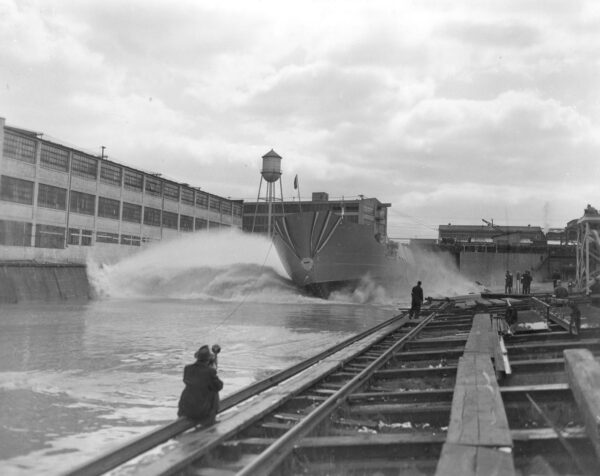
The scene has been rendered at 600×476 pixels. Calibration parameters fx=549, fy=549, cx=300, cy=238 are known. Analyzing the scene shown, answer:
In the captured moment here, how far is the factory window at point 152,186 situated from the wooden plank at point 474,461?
51218 mm

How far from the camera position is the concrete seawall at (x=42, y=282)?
27047 millimetres

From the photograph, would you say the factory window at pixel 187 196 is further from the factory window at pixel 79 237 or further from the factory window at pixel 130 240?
the factory window at pixel 79 237

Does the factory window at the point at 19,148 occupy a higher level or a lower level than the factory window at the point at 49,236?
higher

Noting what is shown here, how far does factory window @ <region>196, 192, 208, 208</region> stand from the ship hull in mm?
27422

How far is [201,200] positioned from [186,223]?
4174 millimetres

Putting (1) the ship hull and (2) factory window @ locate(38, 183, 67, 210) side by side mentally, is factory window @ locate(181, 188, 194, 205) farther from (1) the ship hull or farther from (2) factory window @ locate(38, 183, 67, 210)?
(1) the ship hull

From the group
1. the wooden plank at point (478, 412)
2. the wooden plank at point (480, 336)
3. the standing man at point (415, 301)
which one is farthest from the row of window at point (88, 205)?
the wooden plank at point (478, 412)

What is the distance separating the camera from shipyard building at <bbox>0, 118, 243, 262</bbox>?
121 feet

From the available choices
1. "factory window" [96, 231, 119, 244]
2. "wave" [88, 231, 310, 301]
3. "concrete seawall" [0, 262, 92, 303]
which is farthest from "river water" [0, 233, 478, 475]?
"factory window" [96, 231, 119, 244]

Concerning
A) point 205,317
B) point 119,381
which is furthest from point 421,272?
point 119,381

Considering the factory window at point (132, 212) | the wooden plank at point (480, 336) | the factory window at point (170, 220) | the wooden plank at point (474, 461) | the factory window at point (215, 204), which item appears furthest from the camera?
the factory window at point (215, 204)

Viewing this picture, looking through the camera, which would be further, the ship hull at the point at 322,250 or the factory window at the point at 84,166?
the factory window at the point at 84,166

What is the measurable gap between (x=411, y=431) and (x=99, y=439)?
11.7ft

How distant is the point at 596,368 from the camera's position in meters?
6.44
